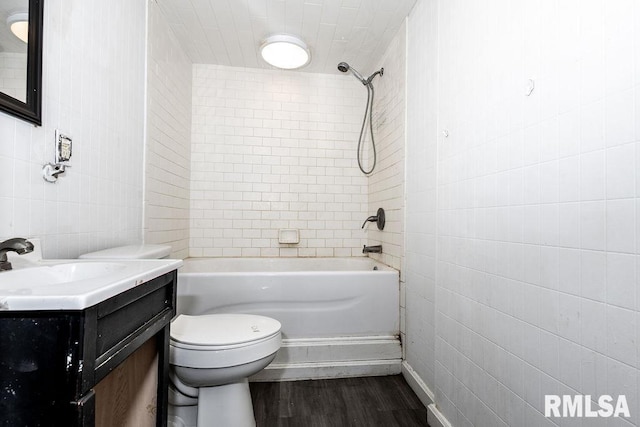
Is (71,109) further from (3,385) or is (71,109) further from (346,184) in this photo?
(346,184)

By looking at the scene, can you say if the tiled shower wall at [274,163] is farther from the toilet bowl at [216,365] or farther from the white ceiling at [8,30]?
the white ceiling at [8,30]

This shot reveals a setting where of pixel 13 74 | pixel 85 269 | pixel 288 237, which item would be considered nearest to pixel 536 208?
pixel 85 269


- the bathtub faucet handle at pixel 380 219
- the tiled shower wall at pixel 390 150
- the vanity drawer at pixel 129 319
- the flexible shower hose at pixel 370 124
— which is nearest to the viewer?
the vanity drawer at pixel 129 319

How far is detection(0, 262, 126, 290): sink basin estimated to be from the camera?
2.68 ft

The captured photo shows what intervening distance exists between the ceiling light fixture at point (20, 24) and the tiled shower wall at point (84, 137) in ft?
0.30

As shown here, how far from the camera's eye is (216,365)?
4.10 ft

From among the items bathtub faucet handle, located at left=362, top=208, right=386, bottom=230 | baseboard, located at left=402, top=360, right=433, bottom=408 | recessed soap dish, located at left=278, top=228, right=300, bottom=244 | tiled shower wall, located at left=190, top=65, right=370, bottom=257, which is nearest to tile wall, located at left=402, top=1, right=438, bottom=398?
baseboard, located at left=402, top=360, right=433, bottom=408

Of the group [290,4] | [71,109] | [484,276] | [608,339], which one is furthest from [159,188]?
[608,339]

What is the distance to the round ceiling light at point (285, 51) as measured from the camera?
225cm

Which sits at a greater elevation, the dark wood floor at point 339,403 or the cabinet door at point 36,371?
the cabinet door at point 36,371

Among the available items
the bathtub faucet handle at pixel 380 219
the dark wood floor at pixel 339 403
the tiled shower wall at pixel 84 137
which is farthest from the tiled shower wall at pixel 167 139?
the bathtub faucet handle at pixel 380 219

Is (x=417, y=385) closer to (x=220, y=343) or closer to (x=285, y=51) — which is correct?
(x=220, y=343)

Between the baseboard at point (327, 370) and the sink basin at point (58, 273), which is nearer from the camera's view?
the sink basin at point (58, 273)

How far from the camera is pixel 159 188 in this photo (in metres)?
2.13
